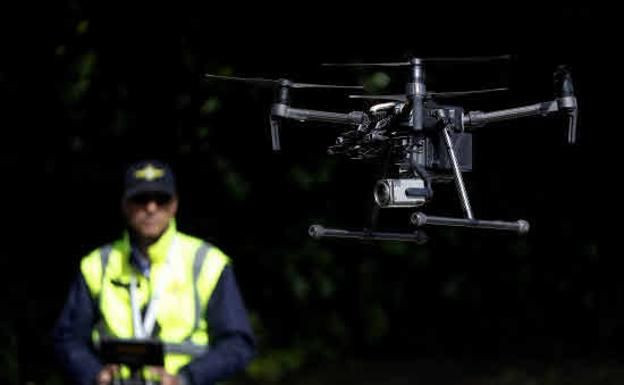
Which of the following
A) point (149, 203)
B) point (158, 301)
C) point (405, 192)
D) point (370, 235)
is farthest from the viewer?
point (149, 203)

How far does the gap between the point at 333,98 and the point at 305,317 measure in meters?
4.35

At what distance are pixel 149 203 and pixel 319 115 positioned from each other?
1.93 meters

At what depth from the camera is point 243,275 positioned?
11.2 meters

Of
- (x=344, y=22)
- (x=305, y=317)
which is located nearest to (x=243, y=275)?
(x=305, y=317)

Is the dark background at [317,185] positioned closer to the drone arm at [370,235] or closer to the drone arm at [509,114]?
the drone arm at [370,235]

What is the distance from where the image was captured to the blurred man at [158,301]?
5.71 m

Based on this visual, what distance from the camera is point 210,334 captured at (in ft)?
19.1

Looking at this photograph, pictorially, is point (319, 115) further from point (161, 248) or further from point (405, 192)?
point (161, 248)

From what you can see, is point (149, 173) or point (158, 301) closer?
point (158, 301)

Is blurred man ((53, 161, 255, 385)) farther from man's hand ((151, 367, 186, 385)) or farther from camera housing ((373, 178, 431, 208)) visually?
camera housing ((373, 178, 431, 208))

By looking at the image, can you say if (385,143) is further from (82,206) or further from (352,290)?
(352,290)

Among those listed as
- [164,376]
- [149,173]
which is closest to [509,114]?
[164,376]

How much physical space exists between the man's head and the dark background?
2488mm

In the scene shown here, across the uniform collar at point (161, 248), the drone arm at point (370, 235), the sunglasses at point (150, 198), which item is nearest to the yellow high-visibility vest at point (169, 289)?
the uniform collar at point (161, 248)
